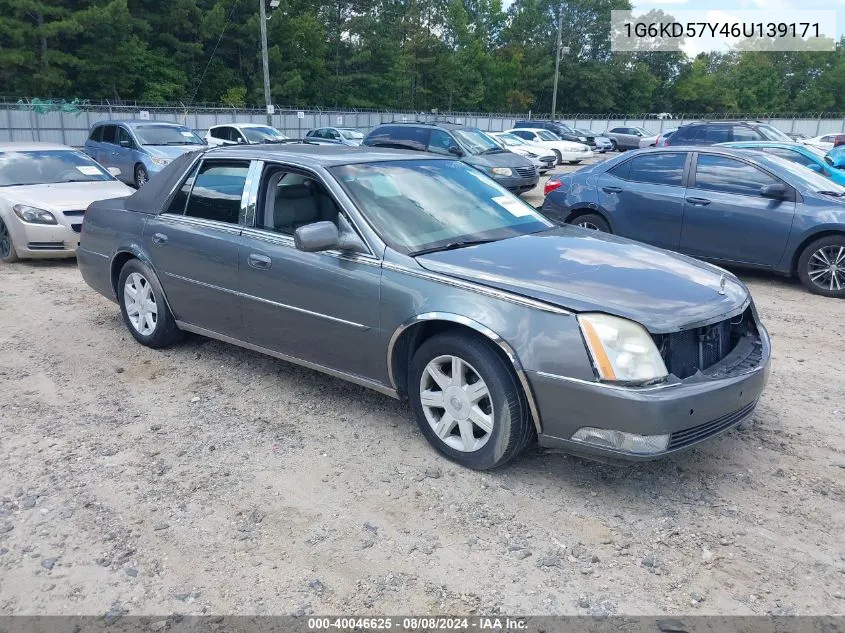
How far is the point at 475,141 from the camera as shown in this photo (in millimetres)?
16078

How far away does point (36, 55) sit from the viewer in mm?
40375

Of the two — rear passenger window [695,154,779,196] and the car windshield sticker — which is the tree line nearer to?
rear passenger window [695,154,779,196]

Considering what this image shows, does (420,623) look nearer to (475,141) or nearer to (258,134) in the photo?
(475,141)

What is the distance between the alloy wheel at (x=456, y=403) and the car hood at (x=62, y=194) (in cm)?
616

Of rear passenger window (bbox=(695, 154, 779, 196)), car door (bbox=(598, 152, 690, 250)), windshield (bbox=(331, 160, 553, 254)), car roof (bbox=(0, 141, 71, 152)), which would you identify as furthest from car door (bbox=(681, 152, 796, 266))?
car roof (bbox=(0, 141, 71, 152))

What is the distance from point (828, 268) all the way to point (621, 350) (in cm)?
542

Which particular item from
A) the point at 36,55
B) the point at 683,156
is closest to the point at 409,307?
the point at 683,156

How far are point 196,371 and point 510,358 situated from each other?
2.78m

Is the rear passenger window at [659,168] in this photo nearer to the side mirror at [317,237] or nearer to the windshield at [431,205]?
the windshield at [431,205]

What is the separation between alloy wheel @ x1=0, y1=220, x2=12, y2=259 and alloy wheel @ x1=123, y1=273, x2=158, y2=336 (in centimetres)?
413

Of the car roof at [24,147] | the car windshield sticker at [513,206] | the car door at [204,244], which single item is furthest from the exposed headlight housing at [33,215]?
the car windshield sticker at [513,206]

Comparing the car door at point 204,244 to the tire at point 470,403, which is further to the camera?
the car door at point 204,244

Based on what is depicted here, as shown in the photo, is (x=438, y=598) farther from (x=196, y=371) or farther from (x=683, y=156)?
(x=683, y=156)

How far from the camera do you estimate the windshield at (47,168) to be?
9419 mm
